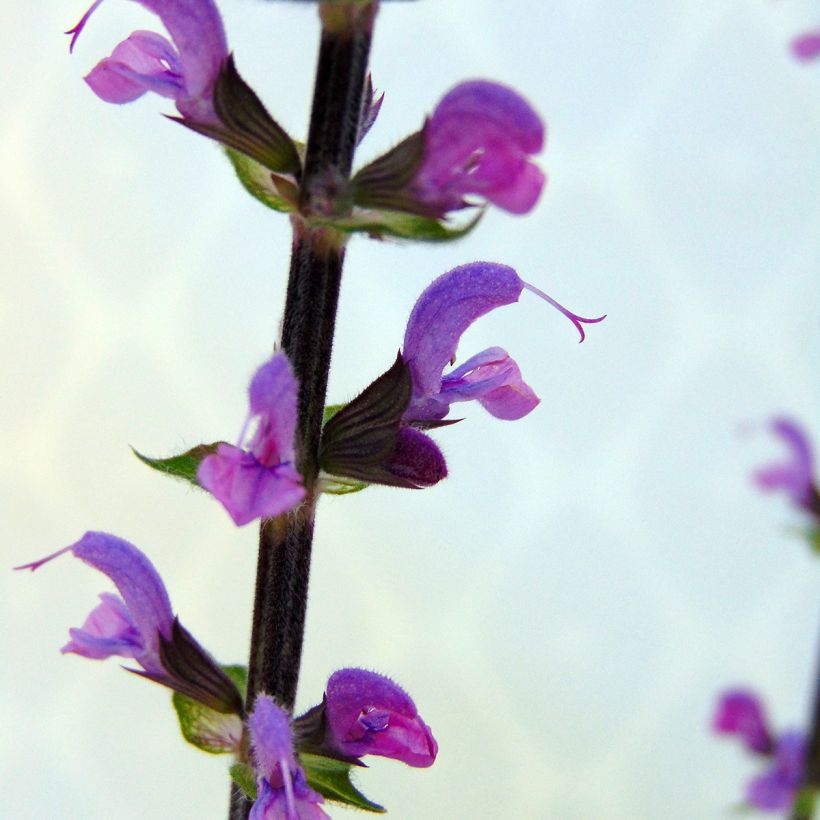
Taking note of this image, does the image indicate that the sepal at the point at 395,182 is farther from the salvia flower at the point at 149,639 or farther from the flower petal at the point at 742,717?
the flower petal at the point at 742,717

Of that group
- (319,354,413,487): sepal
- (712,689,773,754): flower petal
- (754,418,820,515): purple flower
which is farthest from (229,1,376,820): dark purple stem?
(712,689,773,754): flower petal

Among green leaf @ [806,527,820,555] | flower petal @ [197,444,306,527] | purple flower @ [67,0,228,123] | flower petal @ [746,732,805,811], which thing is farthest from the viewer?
flower petal @ [746,732,805,811]

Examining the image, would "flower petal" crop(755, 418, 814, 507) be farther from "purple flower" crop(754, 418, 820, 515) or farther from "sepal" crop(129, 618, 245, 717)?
"sepal" crop(129, 618, 245, 717)

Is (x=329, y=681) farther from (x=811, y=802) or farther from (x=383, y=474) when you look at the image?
(x=811, y=802)

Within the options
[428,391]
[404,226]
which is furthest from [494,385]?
[404,226]

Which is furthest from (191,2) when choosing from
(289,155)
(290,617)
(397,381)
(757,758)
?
(757,758)
